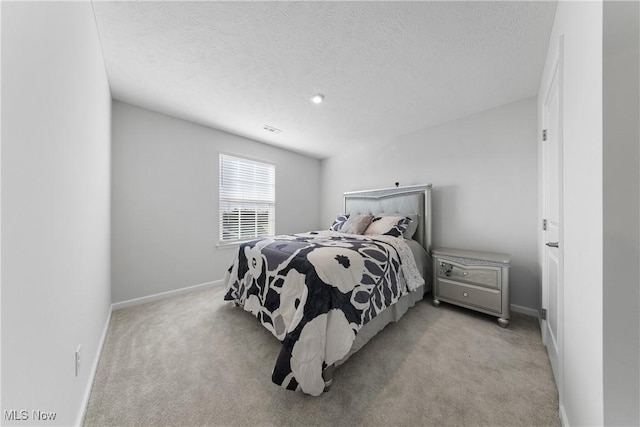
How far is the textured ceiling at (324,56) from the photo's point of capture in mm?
1372

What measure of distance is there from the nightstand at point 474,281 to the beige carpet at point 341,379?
183 millimetres

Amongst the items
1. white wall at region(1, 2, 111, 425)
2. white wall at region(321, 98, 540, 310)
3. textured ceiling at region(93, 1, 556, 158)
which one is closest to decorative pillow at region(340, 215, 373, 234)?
white wall at region(321, 98, 540, 310)

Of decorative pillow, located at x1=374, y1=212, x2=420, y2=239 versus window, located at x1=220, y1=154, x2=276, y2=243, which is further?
window, located at x1=220, y1=154, x2=276, y2=243

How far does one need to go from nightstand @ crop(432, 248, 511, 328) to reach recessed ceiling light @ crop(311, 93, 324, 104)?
2.25 meters

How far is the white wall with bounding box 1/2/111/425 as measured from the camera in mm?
599

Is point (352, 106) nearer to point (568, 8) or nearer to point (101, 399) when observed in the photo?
point (568, 8)

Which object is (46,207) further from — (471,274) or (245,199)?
(471,274)

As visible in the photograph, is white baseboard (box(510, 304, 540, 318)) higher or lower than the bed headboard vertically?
lower

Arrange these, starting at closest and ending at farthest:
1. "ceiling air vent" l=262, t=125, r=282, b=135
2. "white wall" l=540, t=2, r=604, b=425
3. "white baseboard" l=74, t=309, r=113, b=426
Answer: "white wall" l=540, t=2, r=604, b=425 → "white baseboard" l=74, t=309, r=113, b=426 → "ceiling air vent" l=262, t=125, r=282, b=135

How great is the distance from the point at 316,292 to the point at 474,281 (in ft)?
6.07

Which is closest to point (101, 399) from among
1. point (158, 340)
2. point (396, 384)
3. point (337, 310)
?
point (158, 340)

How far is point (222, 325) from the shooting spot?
2.08 m

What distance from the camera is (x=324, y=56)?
172cm

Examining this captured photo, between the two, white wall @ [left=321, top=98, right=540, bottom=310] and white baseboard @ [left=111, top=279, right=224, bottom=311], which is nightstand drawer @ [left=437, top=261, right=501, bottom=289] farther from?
white baseboard @ [left=111, top=279, right=224, bottom=311]
